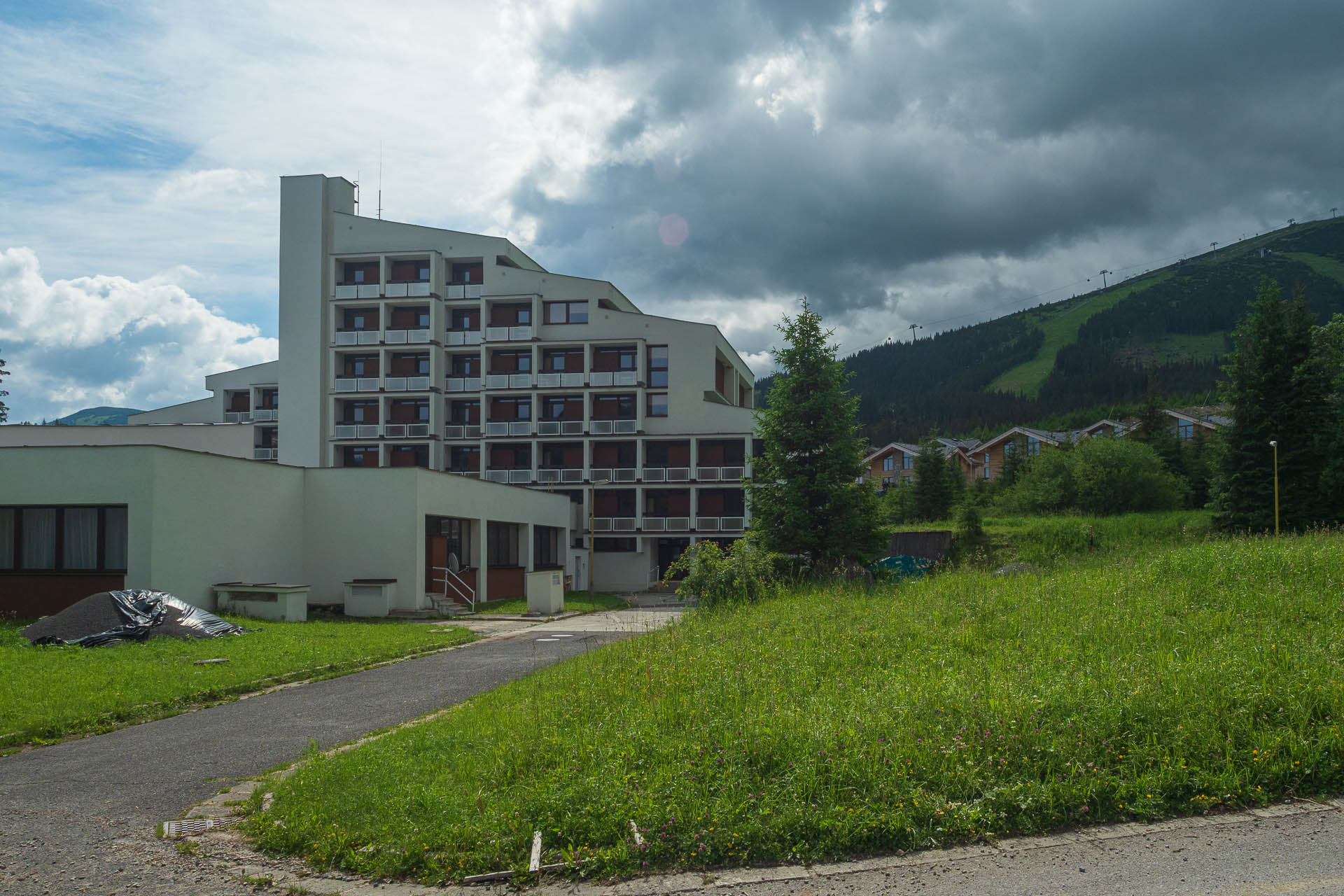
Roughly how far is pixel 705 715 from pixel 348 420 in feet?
170

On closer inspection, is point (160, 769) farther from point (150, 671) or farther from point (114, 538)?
point (114, 538)

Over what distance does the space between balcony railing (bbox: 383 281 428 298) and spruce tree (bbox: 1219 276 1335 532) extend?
4173cm

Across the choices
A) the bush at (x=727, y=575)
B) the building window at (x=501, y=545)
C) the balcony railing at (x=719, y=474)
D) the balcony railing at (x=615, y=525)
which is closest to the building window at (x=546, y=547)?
the building window at (x=501, y=545)

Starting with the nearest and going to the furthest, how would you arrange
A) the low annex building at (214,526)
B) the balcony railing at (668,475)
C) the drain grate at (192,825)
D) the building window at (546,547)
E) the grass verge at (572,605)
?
1. the drain grate at (192,825)
2. the low annex building at (214,526)
3. the grass verge at (572,605)
4. the building window at (546,547)
5. the balcony railing at (668,475)

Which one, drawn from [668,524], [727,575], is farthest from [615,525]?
[727,575]

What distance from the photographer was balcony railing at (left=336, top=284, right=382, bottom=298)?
52969 millimetres

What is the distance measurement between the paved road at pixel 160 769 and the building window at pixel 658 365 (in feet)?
129

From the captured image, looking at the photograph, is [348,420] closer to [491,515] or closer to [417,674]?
[491,515]

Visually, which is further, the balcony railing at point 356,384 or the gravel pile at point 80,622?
the balcony railing at point 356,384

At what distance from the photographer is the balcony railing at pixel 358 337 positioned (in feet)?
175

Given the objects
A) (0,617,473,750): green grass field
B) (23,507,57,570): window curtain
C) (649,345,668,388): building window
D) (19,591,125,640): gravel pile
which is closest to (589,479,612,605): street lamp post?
(649,345,668,388): building window

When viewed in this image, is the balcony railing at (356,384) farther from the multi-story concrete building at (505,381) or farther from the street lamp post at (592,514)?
the street lamp post at (592,514)

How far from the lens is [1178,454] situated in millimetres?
58844

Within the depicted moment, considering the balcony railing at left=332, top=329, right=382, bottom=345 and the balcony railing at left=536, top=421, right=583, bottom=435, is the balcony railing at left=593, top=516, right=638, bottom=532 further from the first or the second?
the balcony railing at left=332, top=329, right=382, bottom=345
